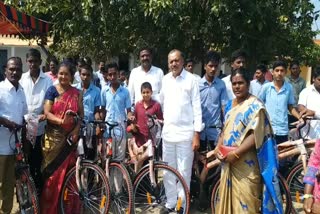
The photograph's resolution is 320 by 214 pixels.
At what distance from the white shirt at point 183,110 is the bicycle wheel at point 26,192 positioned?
60.8 inches

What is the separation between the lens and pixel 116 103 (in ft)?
16.7

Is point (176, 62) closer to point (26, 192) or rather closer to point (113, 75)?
point (113, 75)

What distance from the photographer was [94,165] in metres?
4.24

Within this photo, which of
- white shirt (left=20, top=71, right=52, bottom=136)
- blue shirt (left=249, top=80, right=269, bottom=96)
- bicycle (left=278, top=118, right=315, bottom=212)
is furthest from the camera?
blue shirt (left=249, top=80, right=269, bottom=96)

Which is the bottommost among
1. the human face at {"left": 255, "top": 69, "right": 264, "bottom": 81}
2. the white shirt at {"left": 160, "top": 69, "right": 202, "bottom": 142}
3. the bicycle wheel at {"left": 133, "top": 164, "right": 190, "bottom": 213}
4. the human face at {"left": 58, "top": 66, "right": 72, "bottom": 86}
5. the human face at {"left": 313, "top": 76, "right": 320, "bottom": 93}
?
the bicycle wheel at {"left": 133, "top": 164, "right": 190, "bottom": 213}

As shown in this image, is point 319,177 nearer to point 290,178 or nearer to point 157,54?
point 290,178

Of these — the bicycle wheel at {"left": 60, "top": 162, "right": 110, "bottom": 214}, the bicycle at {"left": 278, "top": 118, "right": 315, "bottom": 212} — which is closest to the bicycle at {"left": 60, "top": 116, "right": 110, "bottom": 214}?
the bicycle wheel at {"left": 60, "top": 162, "right": 110, "bottom": 214}

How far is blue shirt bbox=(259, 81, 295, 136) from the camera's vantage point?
16.9 feet

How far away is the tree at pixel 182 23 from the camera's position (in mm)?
7449

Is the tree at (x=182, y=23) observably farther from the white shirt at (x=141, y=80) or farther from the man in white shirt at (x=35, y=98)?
the man in white shirt at (x=35, y=98)

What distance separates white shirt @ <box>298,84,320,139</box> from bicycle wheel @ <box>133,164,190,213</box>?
6.26 ft

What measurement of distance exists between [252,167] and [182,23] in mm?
4888

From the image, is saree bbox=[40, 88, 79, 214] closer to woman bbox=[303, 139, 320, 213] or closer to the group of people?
the group of people

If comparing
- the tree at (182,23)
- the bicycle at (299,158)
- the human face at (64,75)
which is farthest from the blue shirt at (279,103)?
the human face at (64,75)
